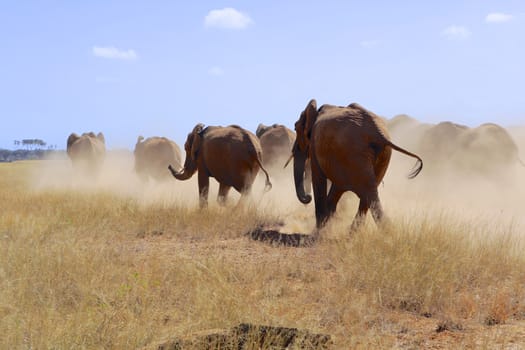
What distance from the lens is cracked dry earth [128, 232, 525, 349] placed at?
165 inches

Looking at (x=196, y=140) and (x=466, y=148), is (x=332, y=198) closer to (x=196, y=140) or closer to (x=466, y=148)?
(x=196, y=140)

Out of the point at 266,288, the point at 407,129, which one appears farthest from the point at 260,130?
the point at 266,288

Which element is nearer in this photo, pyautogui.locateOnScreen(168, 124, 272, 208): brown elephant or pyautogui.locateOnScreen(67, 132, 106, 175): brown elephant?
pyautogui.locateOnScreen(168, 124, 272, 208): brown elephant

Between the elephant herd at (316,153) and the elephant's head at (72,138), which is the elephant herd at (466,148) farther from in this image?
the elephant's head at (72,138)

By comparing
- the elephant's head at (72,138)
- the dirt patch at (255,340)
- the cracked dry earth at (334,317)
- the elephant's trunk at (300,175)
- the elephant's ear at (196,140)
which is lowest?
the cracked dry earth at (334,317)

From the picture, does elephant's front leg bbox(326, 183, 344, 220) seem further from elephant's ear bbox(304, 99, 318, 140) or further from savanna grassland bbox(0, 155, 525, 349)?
elephant's ear bbox(304, 99, 318, 140)

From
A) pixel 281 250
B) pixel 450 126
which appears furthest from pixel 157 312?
pixel 450 126

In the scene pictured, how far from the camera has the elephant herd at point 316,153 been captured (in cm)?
823

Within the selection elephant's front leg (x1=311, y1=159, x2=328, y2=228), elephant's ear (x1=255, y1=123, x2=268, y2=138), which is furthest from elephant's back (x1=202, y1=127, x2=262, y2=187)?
elephant's ear (x1=255, y1=123, x2=268, y2=138)

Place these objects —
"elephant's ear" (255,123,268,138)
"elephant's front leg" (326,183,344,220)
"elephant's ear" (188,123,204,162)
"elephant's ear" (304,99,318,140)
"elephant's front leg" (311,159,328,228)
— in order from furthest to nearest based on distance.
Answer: "elephant's ear" (255,123,268,138)
"elephant's ear" (188,123,204,162)
"elephant's ear" (304,99,318,140)
"elephant's front leg" (311,159,328,228)
"elephant's front leg" (326,183,344,220)

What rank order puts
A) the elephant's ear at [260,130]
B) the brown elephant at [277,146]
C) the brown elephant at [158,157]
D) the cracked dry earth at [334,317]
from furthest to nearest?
the elephant's ear at [260,130], the brown elephant at [158,157], the brown elephant at [277,146], the cracked dry earth at [334,317]

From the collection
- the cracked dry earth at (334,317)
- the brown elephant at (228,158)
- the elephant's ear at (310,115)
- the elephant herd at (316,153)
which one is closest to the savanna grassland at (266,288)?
the cracked dry earth at (334,317)

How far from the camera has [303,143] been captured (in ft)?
32.8

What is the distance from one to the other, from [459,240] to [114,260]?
386cm
